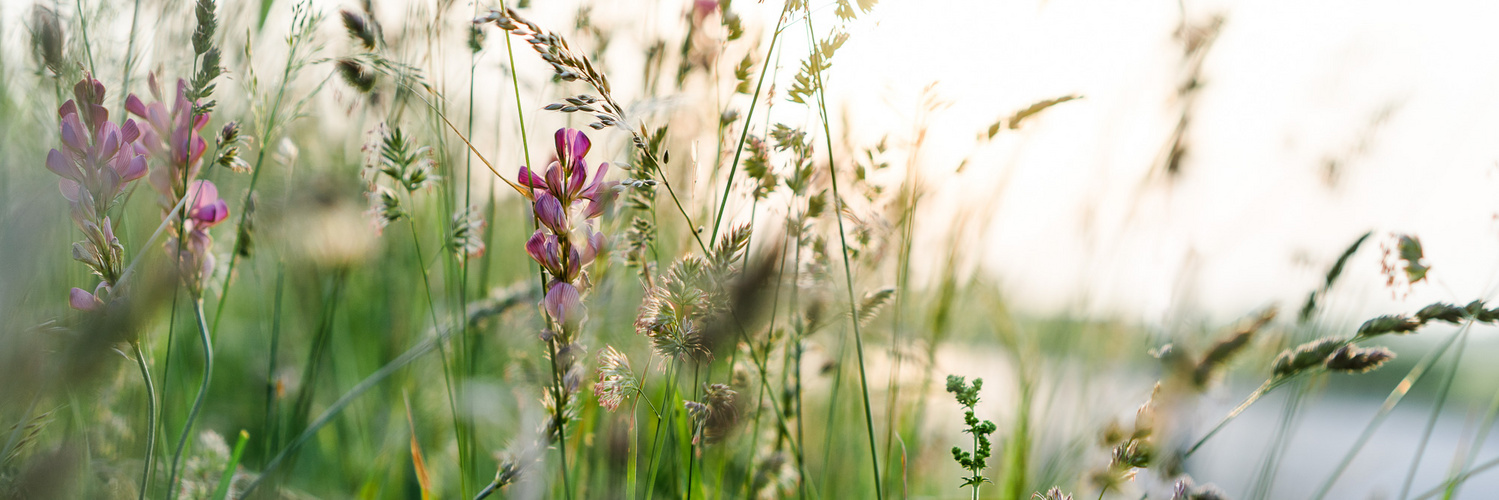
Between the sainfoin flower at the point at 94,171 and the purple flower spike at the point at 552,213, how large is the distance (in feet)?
0.99

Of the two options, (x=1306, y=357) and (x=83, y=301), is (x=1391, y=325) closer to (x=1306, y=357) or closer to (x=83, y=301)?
(x=1306, y=357)

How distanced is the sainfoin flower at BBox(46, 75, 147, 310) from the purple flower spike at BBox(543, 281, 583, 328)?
308 mm

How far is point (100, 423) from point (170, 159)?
16.0 inches

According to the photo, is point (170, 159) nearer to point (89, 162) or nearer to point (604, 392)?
point (89, 162)

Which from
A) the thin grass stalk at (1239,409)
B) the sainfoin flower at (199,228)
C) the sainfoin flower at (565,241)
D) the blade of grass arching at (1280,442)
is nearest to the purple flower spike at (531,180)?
the sainfoin flower at (565,241)

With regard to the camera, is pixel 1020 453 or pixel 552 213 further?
pixel 1020 453

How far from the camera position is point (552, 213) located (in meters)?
0.47

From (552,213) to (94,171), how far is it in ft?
1.12

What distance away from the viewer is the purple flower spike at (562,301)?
0.47 m

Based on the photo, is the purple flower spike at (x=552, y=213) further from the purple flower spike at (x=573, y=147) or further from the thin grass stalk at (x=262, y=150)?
the thin grass stalk at (x=262, y=150)

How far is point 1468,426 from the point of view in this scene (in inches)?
33.8

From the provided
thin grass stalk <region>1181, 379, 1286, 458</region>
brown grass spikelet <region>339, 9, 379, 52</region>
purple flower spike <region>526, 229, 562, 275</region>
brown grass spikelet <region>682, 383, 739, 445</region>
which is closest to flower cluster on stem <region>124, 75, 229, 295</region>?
brown grass spikelet <region>339, 9, 379, 52</region>

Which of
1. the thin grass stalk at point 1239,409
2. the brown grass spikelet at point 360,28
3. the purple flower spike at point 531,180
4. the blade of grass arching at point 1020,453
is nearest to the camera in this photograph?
the purple flower spike at point 531,180

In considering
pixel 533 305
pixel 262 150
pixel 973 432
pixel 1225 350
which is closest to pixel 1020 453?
pixel 1225 350
